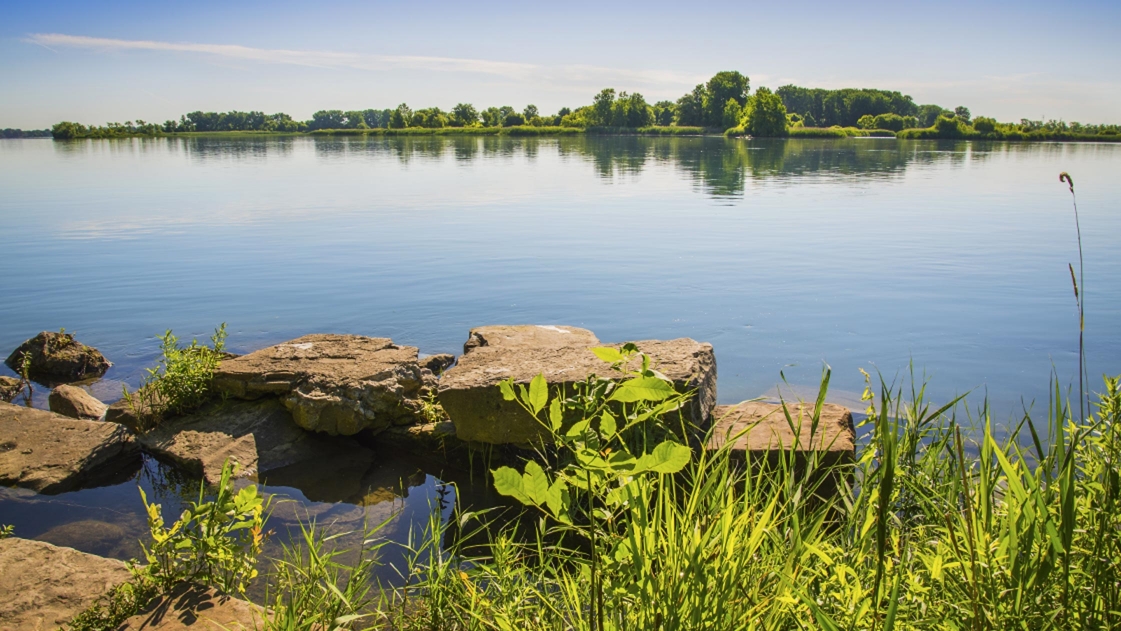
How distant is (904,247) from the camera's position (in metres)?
15.0

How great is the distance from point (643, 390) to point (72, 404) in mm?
6740

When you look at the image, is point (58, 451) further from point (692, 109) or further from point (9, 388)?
point (692, 109)

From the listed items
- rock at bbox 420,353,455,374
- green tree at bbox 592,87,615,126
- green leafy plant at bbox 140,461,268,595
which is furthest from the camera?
green tree at bbox 592,87,615,126

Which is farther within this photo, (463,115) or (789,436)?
(463,115)

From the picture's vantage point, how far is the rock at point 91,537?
454 cm

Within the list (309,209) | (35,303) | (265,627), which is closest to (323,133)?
(309,209)

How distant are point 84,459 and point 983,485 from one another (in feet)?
19.0

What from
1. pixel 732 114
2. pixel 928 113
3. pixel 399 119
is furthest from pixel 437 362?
pixel 928 113

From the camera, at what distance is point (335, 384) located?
6039 millimetres

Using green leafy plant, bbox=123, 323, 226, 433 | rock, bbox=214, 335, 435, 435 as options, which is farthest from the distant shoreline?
green leafy plant, bbox=123, 323, 226, 433

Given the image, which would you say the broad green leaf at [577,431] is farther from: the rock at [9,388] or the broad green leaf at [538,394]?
the rock at [9,388]

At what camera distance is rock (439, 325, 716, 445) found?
500cm

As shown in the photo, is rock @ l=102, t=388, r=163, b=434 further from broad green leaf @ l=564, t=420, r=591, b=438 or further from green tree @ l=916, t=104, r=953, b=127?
green tree @ l=916, t=104, r=953, b=127

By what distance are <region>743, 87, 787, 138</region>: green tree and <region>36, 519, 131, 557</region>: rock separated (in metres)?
105
